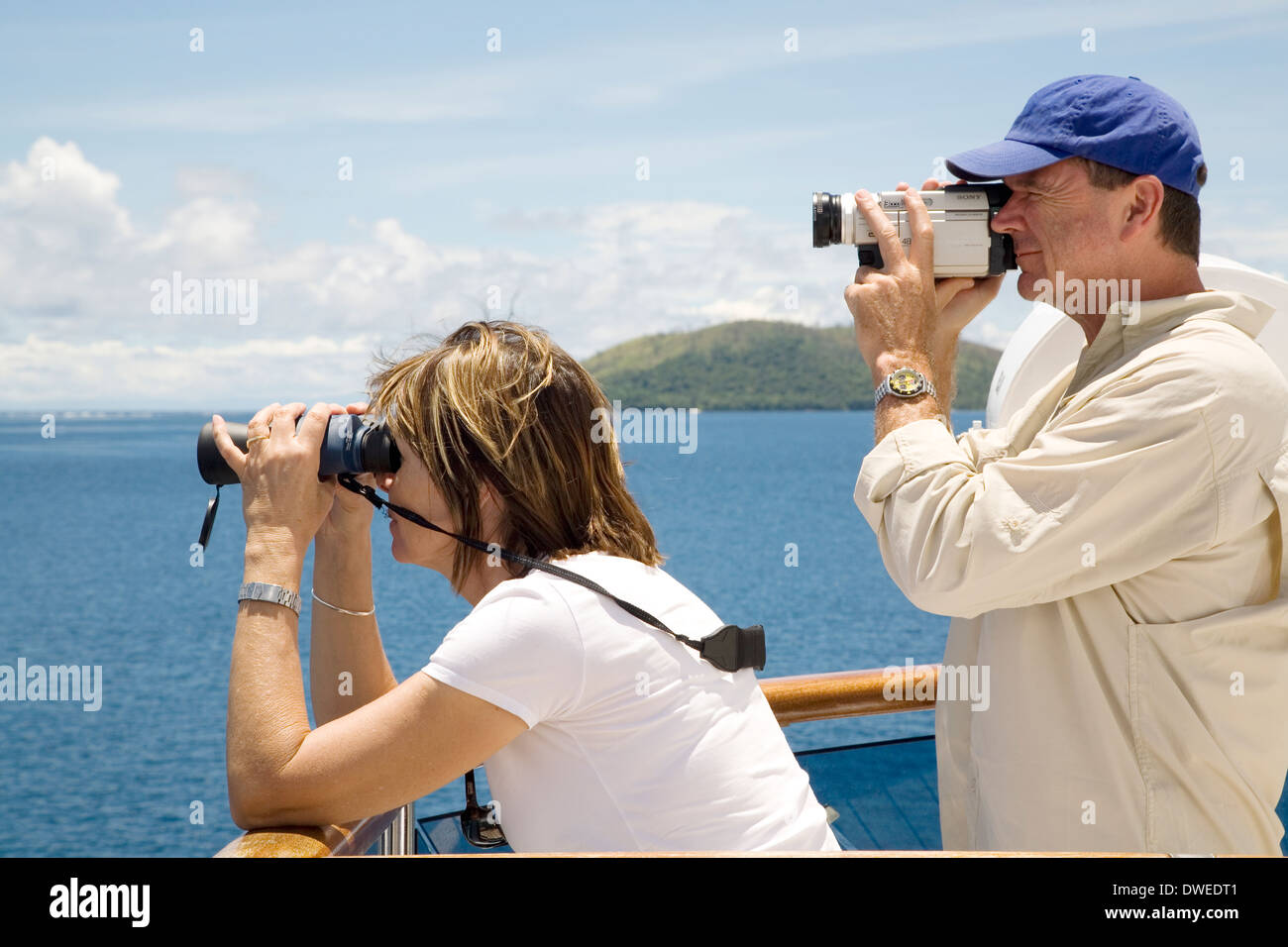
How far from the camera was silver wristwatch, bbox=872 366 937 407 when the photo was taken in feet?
5.14

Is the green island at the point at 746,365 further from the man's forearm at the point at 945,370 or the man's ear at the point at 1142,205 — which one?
the man's ear at the point at 1142,205

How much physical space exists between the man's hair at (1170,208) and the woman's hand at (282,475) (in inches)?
41.3

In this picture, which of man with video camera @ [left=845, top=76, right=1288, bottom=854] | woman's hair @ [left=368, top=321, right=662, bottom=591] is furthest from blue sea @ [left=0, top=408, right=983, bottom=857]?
man with video camera @ [left=845, top=76, right=1288, bottom=854]

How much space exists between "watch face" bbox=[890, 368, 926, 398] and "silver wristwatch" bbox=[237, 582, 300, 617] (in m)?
0.81

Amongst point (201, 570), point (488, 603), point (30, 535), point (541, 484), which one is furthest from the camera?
point (30, 535)

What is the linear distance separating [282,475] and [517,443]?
307 mm

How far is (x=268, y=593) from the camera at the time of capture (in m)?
1.44

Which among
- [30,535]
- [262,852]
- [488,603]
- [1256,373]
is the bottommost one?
[30,535]

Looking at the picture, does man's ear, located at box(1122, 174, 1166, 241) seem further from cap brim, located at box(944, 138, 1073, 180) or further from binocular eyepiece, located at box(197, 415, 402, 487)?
binocular eyepiece, located at box(197, 415, 402, 487)

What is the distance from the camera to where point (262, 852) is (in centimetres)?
123

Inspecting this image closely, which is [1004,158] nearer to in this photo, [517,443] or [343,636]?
[517,443]

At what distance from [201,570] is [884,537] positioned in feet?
148
